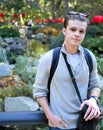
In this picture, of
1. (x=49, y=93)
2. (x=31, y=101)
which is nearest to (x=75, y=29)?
(x=49, y=93)

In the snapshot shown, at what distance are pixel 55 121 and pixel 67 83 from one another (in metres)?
0.21

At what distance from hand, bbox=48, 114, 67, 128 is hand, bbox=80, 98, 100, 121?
0.45 feet

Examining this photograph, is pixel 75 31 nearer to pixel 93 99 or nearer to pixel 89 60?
pixel 89 60

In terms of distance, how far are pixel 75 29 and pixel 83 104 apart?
411 millimetres

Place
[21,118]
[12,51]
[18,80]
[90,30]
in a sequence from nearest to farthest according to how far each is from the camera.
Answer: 1. [21,118]
2. [18,80]
3. [12,51]
4. [90,30]

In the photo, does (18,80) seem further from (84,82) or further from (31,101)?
(84,82)

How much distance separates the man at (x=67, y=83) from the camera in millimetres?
2004

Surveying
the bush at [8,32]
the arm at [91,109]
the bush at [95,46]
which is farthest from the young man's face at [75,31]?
the bush at [8,32]

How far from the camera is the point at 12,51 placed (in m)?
13.3

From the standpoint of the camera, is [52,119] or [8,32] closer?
[52,119]

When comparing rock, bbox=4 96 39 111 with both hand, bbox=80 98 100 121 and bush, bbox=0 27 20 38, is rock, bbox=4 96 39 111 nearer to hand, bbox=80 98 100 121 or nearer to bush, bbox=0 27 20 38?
hand, bbox=80 98 100 121

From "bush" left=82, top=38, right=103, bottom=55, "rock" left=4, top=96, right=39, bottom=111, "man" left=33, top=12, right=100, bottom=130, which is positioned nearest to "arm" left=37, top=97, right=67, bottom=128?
"man" left=33, top=12, right=100, bottom=130

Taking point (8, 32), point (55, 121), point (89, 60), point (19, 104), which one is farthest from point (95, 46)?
point (55, 121)

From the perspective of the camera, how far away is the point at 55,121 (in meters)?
1.98
